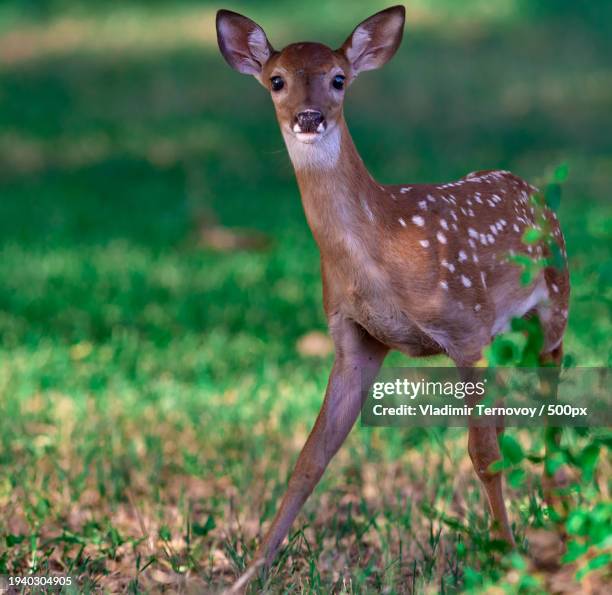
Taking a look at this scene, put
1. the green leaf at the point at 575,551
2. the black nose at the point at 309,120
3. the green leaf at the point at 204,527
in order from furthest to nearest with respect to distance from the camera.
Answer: the green leaf at the point at 204,527, the black nose at the point at 309,120, the green leaf at the point at 575,551

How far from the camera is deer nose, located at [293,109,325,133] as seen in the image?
4.58 metres

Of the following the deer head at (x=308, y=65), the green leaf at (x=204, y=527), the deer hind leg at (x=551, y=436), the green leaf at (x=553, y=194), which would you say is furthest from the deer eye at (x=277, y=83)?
the green leaf at (x=204, y=527)

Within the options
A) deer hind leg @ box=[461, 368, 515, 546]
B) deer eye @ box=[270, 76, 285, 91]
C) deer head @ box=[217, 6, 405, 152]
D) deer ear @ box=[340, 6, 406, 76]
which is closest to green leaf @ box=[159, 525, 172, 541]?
deer hind leg @ box=[461, 368, 515, 546]

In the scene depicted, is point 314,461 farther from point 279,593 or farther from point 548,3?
point 548,3

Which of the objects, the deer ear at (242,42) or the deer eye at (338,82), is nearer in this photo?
the deer eye at (338,82)

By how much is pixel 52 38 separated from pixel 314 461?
58.9ft

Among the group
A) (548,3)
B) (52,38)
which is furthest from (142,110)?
(548,3)

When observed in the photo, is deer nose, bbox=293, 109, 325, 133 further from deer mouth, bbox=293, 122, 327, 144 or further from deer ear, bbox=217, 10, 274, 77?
deer ear, bbox=217, 10, 274, 77

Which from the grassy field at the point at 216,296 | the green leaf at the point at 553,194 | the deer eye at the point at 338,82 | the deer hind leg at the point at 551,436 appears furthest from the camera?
the grassy field at the point at 216,296

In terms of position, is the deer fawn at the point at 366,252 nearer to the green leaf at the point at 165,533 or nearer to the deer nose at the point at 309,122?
the deer nose at the point at 309,122

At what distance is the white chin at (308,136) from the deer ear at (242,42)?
22.9 inches

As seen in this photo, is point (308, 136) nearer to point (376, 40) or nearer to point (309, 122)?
point (309, 122)

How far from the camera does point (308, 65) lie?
4.79 m

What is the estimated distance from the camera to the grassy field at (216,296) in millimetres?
4941
